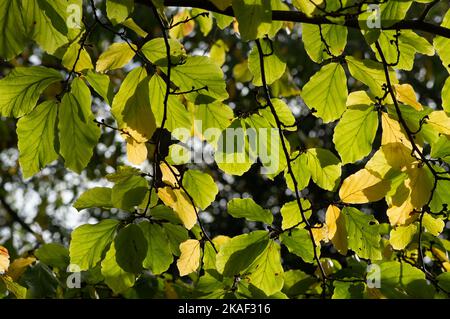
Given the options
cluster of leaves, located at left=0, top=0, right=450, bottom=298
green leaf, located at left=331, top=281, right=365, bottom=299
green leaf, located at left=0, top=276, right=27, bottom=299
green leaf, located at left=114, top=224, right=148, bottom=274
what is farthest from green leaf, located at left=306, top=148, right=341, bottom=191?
green leaf, located at left=0, top=276, right=27, bottom=299

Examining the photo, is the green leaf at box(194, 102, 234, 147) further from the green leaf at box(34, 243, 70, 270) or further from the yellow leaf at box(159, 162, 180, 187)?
the green leaf at box(34, 243, 70, 270)

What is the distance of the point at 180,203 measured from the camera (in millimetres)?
1230

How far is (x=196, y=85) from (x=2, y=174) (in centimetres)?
388

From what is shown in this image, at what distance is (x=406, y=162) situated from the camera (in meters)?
1.13

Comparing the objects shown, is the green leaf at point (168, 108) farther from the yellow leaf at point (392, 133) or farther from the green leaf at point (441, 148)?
the green leaf at point (441, 148)

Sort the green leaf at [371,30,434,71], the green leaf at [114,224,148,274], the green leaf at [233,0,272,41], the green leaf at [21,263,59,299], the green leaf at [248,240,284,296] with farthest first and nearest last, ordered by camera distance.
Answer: the green leaf at [21,263,59,299] → the green leaf at [248,240,284,296] → the green leaf at [371,30,434,71] → the green leaf at [114,224,148,274] → the green leaf at [233,0,272,41]

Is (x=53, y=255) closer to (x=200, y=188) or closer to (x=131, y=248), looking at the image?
(x=200, y=188)

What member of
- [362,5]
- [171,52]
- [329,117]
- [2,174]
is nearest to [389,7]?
[362,5]

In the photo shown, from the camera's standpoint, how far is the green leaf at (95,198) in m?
1.19

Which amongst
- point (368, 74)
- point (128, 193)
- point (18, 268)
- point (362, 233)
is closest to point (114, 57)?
point (128, 193)

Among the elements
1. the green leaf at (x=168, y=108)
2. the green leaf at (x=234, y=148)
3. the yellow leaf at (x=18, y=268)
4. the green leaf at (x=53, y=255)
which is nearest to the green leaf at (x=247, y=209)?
the green leaf at (x=234, y=148)

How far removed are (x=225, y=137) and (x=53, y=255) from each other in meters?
0.72

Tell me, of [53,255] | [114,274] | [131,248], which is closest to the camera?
[131,248]

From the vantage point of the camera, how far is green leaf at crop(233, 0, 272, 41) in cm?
92
